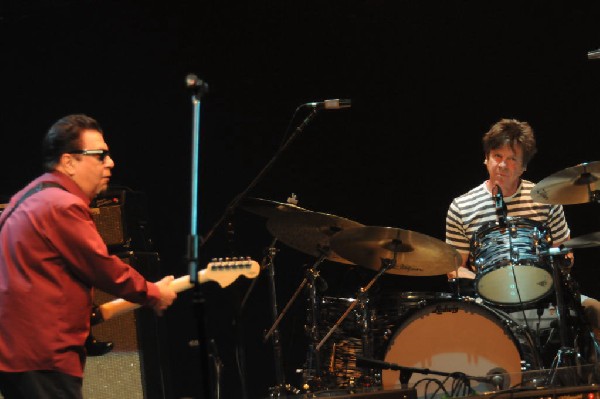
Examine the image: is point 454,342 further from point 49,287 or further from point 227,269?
point 49,287

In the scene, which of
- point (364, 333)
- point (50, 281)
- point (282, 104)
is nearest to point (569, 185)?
point (364, 333)

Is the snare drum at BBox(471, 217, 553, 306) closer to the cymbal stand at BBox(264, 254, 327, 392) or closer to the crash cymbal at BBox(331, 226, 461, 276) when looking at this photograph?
the crash cymbal at BBox(331, 226, 461, 276)

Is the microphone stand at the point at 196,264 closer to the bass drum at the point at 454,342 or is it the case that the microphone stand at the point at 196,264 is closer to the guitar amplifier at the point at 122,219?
the guitar amplifier at the point at 122,219

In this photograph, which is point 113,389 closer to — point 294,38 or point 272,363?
point 272,363

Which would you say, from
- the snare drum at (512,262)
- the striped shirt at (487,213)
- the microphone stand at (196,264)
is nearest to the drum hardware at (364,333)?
the snare drum at (512,262)

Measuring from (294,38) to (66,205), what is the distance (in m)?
3.45

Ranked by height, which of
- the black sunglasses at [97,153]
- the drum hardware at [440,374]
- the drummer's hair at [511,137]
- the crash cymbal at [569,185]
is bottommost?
the drum hardware at [440,374]

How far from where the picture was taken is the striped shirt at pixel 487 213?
595 cm

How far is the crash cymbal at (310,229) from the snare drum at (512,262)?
0.78m

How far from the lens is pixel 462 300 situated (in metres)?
5.23

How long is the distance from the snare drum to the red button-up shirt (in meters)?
2.28

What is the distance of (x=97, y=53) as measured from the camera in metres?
6.80

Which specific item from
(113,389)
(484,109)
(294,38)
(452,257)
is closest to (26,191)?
(113,389)

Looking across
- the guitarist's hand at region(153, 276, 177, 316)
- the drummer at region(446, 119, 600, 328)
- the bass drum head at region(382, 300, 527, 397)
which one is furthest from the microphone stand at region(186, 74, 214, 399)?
the drummer at region(446, 119, 600, 328)
